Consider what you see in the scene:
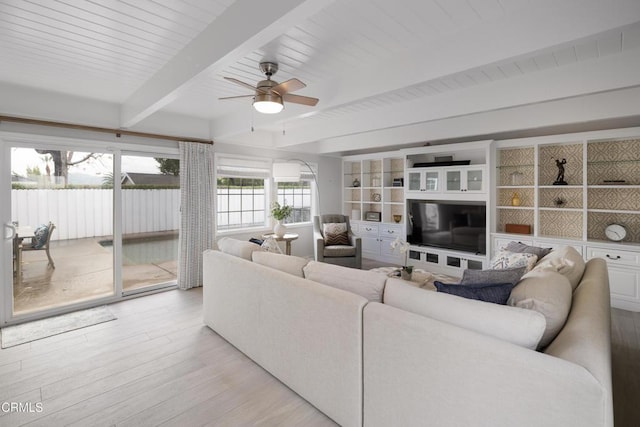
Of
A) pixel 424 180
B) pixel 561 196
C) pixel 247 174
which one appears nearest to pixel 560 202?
pixel 561 196

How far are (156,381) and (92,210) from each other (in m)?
2.64

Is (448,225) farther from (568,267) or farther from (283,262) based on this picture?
(283,262)

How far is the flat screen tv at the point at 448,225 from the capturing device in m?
5.04

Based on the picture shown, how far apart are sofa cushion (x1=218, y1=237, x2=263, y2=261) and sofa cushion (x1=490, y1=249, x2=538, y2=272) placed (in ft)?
7.75

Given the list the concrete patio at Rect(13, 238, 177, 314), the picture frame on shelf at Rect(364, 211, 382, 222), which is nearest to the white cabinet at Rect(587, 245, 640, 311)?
the picture frame on shelf at Rect(364, 211, 382, 222)

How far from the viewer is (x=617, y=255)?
381cm

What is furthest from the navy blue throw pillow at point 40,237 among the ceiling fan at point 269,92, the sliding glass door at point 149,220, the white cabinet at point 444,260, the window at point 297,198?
the white cabinet at point 444,260

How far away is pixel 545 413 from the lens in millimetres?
1151

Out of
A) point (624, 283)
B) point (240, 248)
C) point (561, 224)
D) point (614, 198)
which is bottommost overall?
point (624, 283)

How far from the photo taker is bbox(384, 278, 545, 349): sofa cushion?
1.33 m

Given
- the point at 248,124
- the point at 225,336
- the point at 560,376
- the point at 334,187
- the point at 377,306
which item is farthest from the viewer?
the point at 334,187

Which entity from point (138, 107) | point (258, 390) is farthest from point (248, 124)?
point (258, 390)

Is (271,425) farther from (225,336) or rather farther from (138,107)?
(138,107)

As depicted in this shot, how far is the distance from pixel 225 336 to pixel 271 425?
1214 mm
